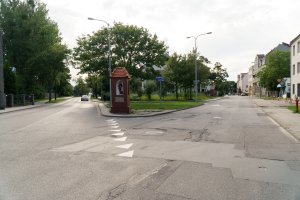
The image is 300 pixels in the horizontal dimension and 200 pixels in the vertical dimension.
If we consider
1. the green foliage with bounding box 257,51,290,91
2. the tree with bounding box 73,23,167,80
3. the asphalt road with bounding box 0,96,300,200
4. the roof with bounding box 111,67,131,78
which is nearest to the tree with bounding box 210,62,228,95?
the green foliage with bounding box 257,51,290,91

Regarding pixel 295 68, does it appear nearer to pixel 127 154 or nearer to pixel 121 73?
pixel 121 73

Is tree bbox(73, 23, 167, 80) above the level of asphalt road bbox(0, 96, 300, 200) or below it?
above

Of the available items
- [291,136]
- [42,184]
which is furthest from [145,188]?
[291,136]

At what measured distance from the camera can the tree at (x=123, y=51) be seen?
38.2m

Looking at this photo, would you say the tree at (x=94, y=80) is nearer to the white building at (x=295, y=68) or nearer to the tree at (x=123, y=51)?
the tree at (x=123, y=51)

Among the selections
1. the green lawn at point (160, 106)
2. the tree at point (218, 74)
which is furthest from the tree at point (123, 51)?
the tree at point (218, 74)

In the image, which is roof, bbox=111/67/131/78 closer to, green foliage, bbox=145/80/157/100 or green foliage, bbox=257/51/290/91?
green foliage, bbox=145/80/157/100

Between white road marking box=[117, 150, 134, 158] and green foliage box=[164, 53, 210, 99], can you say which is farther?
green foliage box=[164, 53, 210, 99]

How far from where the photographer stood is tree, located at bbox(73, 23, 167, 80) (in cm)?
3816

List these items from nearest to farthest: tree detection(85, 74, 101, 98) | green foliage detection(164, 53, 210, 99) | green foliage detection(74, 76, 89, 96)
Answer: tree detection(85, 74, 101, 98)
green foliage detection(164, 53, 210, 99)
green foliage detection(74, 76, 89, 96)

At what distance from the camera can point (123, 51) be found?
126 feet

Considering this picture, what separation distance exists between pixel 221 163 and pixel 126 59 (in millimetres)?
34106

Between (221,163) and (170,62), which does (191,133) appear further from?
(170,62)

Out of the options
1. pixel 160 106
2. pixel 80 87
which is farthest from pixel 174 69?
pixel 80 87
